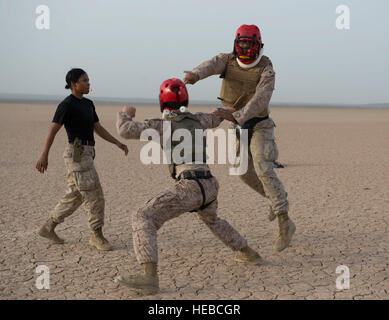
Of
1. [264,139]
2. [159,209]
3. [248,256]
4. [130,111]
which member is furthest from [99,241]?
[264,139]

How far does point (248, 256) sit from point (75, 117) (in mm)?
2068

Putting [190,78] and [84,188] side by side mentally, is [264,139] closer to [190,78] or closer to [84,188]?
[190,78]

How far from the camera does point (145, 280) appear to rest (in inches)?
128

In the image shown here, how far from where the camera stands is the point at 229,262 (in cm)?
410

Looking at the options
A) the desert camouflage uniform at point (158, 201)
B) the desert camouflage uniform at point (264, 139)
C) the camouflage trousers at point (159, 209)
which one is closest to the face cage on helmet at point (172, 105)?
the desert camouflage uniform at point (158, 201)

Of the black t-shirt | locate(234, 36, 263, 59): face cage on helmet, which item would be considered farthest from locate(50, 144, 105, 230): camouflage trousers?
locate(234, 36, 263, 59): face cage on helmet

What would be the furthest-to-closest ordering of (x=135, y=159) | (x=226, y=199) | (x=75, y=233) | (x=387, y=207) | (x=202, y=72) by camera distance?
(x=135, y=159), (x=226, y=199), (x=387, y=207), (x=75, y=233), (x=202, y=72)

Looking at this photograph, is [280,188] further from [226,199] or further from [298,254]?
[226,199]

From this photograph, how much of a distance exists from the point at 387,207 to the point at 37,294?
16.0ft

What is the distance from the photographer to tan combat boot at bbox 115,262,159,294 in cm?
324

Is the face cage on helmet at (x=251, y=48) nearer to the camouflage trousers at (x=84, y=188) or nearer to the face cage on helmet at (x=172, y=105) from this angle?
the face cage on helmet at (x=172, y=105)

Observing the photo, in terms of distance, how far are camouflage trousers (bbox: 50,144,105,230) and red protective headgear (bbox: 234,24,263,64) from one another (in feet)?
5.63

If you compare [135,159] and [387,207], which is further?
[135,159]
